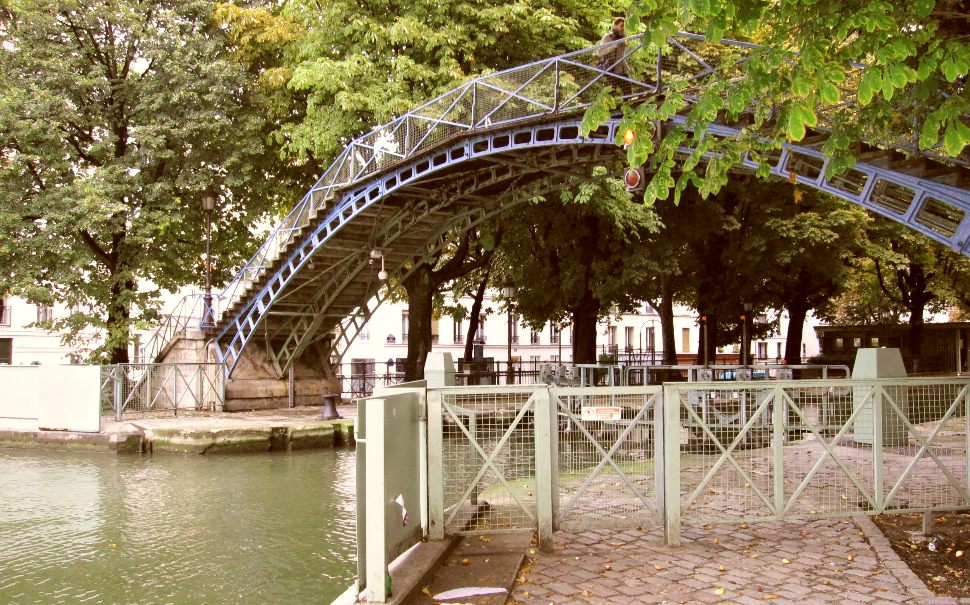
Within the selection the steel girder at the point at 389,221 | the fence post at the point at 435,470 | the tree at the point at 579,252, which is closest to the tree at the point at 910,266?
the tree at the point at 579,252

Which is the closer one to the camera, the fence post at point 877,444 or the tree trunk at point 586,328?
the fence post at point 877,444

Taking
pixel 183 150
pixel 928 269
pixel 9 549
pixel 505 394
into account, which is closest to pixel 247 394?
pixel 183 150

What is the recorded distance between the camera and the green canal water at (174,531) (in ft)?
24.8

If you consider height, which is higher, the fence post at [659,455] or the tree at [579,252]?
the tree at [579,252]

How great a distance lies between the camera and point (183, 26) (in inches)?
933

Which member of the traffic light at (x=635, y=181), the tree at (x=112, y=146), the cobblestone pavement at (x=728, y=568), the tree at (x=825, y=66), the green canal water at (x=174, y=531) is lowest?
the green canal water at (x=174, y=531)

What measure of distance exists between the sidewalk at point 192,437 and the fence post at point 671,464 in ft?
37.1

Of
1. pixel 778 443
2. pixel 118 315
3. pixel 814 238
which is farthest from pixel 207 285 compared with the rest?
pixel 778 443

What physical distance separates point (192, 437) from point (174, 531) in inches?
280

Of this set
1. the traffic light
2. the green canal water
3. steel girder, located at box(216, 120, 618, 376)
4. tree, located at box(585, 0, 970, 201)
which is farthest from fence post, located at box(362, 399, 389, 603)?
steel girder, located at box(216, 120, 618, 376)

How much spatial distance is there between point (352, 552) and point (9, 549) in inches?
141

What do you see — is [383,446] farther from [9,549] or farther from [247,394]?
[247,394]

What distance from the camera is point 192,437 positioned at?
54.2ft

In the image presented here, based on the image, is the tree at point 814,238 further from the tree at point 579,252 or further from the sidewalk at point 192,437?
the sidewalk at point 192,437
